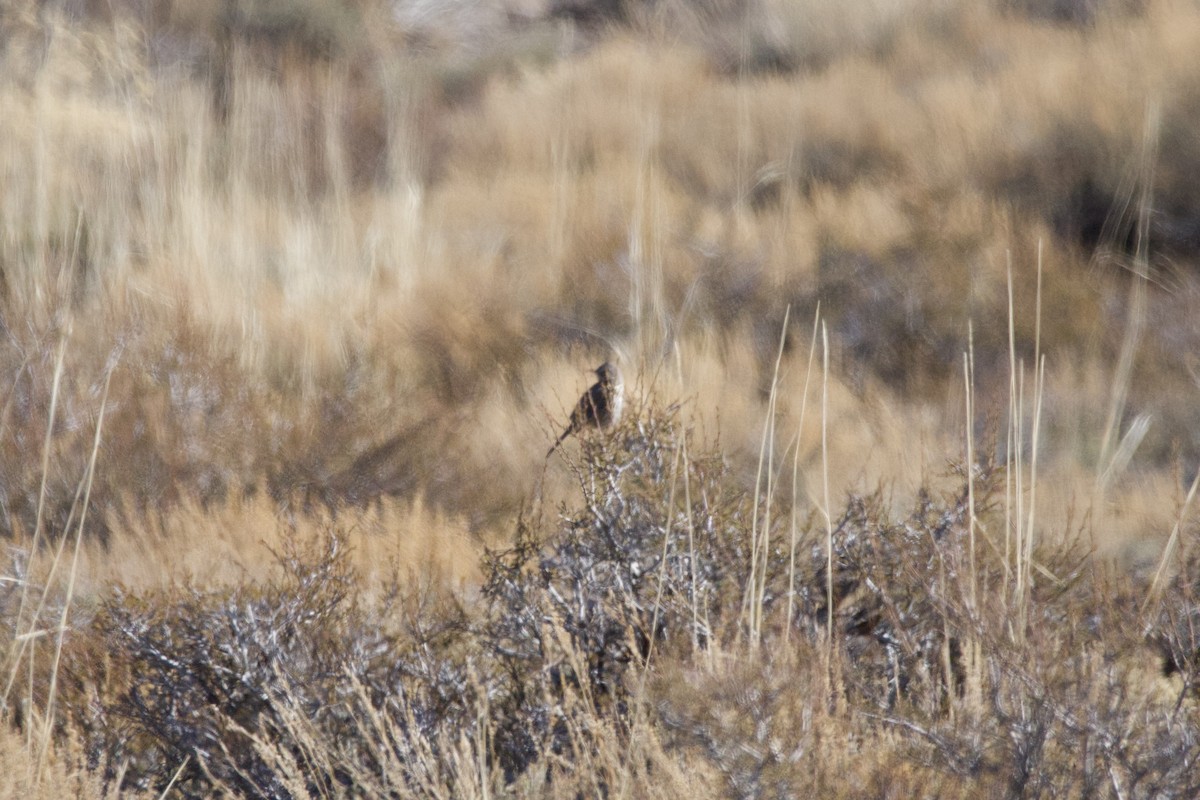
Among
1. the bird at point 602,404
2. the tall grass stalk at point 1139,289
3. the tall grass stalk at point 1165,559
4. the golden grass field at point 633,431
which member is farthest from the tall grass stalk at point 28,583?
the tall grass stalk at point 1139,289

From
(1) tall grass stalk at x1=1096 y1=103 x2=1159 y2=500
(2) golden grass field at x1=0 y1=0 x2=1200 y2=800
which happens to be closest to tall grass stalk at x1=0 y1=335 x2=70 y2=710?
(2) golden grass field at x1=0 y1=0 x2=1200 y2=800

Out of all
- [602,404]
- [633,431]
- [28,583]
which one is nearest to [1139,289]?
[602,404]

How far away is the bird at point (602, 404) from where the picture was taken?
3121mm

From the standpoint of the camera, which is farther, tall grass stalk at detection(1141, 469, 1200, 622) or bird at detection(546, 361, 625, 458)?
bird at detection(546, 361, 625, 458)

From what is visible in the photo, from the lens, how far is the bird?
3.12m

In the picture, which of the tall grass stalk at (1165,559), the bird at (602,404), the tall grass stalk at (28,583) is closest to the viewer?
the tall grass stalk at (1165,559)

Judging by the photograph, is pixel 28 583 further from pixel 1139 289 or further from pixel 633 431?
pixel 1139 289

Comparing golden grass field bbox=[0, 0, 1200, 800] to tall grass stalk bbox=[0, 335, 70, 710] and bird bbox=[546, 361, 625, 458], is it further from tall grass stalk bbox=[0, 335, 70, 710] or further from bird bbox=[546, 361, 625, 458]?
bird bbox=[546, 361, 625, 458]

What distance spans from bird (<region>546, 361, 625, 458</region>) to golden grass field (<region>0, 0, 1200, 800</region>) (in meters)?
0.16

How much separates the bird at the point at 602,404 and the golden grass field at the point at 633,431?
0.53 feet

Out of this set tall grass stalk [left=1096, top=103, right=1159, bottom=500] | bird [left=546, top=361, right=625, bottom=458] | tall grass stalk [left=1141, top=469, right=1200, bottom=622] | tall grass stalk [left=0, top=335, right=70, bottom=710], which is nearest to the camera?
tall grass stalk [left=1141, top=469, right=1200, bottom=622]

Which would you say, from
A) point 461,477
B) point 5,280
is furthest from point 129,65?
point 461,477

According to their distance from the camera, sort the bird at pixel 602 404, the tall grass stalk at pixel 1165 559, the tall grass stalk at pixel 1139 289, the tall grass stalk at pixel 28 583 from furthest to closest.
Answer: the tall grass stalk at pixel 1139 289, the bird at pixel 602 404, the tall grass stalk at pixel 28 583, the tall grass stalk at pixel 1165 559

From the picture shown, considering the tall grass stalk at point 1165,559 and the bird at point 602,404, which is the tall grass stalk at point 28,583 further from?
the tall grass stalk at point 1165,559
